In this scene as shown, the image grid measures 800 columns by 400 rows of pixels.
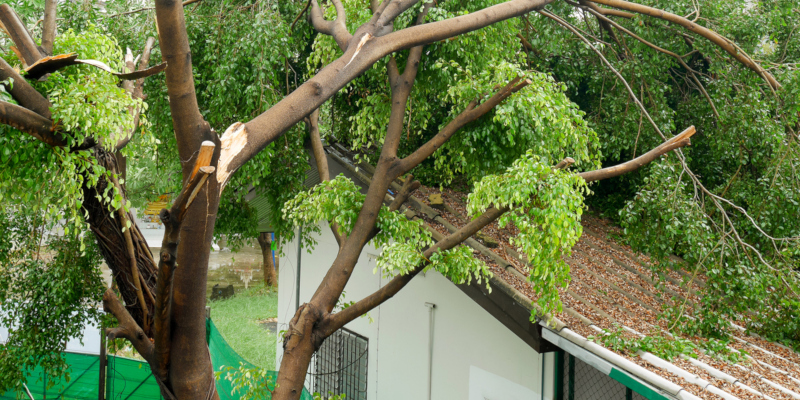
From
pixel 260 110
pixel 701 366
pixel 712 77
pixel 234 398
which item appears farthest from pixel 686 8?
A: pixel 234 398

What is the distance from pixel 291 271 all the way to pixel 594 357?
24.0ft

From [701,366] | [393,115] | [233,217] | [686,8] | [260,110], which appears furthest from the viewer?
[233,217]

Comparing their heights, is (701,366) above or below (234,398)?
above

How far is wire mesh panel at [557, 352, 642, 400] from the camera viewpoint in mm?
5688

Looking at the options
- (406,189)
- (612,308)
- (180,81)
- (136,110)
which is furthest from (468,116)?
(180,81)

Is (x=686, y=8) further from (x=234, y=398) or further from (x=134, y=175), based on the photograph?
(x=134, y=175)

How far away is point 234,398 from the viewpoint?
28.9 ft

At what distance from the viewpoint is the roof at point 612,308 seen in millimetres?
4160

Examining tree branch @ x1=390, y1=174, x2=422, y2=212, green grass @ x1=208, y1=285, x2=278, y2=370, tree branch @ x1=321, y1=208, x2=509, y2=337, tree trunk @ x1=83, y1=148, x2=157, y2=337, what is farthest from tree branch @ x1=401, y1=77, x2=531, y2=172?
green grass @ x1=208, y1=285, x2=278, y2=370

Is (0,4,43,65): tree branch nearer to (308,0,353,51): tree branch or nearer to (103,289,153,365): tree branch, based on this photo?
(103,289,153,365): tree branch

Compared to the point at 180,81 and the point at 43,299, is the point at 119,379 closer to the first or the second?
the point at 43,299

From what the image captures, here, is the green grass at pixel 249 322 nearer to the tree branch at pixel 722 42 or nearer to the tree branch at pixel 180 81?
the tree branch at pixel 722 42

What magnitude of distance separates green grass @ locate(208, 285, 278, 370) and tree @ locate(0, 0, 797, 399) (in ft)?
32.9

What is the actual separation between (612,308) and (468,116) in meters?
2.50
